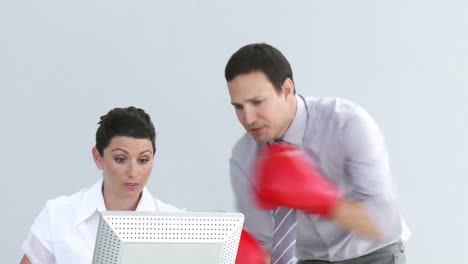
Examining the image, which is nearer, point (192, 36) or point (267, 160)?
point (267, 160)

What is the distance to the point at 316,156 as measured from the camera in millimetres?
2062

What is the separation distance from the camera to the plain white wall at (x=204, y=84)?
9.61ft

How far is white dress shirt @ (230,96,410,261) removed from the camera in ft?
6.37

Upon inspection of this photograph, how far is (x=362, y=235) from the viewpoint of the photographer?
6.66 ft

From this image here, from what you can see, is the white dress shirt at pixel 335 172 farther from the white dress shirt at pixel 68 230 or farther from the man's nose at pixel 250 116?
the white dress shirt at pixel 68 230

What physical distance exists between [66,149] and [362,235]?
4.18 feet

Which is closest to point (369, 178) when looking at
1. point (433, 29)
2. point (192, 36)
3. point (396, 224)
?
point (396, 224)

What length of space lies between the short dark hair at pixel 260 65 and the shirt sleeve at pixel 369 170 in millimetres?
190

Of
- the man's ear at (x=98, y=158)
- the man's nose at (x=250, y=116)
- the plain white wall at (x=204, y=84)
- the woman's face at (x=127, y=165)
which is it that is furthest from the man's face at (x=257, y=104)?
the plain white wall at (x=204, y=84)

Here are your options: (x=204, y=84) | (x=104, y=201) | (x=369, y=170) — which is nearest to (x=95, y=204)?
(x=104, y=201)

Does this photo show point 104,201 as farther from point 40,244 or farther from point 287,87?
point 287,87

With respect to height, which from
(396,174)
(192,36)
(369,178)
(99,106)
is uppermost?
(192,36)

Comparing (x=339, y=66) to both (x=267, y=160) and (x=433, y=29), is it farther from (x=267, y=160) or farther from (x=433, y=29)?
(x=267, y=160)

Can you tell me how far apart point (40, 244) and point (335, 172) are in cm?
79
